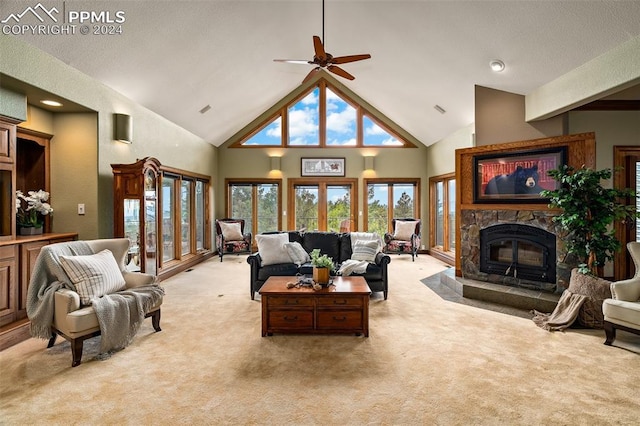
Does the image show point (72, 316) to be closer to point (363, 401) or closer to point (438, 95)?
point (363, 401)

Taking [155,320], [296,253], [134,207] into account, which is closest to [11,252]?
[134,207]

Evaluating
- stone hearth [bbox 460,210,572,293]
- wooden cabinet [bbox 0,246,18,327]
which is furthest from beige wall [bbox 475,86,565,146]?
wooden cabinet [bbox 0,246,18,327]

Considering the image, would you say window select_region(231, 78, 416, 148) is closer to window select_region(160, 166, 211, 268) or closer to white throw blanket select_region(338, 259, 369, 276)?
window select_region(160, 166, 211, 268)

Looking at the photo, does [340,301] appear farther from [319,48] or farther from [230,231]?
[230,231]

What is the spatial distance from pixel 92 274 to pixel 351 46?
5201mm

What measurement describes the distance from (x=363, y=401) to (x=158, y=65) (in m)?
4.86

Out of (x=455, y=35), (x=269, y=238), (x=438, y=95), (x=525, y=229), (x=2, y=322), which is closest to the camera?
(x=2, y=322)

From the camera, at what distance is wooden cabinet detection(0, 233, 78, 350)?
3287 mm

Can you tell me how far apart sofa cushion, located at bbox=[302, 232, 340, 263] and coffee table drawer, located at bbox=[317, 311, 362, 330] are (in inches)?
77.1

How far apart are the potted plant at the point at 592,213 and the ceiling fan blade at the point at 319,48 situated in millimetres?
3136

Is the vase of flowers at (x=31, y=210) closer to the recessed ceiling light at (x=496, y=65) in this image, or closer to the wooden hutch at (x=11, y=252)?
the wooden hutch at (x=11, y=252)

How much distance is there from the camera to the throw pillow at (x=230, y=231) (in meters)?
8.18

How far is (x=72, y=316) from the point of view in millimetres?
2814

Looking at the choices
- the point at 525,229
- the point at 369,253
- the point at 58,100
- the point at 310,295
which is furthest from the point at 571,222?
the point at 58,100
